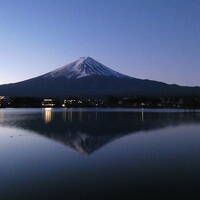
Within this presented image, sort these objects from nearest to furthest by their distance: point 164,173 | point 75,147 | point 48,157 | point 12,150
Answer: point 164,173 < point 48,157 < point 12,150 < point 75,147

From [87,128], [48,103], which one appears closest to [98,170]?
[87,128]

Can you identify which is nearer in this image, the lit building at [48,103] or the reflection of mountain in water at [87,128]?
the reflection of mountain in water at [87,128]

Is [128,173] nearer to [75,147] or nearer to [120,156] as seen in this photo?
[120,156]

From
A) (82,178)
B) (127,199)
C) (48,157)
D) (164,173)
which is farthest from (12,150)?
(127,199)

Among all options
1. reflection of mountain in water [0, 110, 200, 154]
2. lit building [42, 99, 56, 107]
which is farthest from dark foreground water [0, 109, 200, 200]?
lit building [42, 99, 56, 107]

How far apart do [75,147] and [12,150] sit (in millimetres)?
2032

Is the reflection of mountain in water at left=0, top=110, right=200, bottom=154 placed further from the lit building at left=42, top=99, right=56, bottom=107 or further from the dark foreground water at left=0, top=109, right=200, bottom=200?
the lit building at left=42, top=99, right=56, bottom=107

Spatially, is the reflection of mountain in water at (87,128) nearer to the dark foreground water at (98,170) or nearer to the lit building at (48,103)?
the dark foreground water at (98,170)

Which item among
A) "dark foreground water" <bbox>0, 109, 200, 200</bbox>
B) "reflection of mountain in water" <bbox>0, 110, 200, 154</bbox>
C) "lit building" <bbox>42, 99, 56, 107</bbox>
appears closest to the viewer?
"dark foreground water" <bbox>0, 109, 200, 200</bbox>

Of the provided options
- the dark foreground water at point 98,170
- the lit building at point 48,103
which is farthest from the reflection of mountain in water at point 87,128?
the lit building at point 48,103

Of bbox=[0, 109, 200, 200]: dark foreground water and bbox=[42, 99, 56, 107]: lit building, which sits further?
bbox=[42, 99, 56, 107]: lit building

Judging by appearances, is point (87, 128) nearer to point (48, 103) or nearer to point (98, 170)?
point (98, 170)

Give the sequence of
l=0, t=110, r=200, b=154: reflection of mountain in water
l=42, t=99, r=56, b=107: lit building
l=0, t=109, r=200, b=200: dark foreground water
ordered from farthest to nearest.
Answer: l=42, t=99, r=56, b=107: lit building, l=0, t=110, r=200, b=154: reflection of mountain in water, l=0, t=109, r=200, b=200: dark foreground water

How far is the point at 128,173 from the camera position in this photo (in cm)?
715
